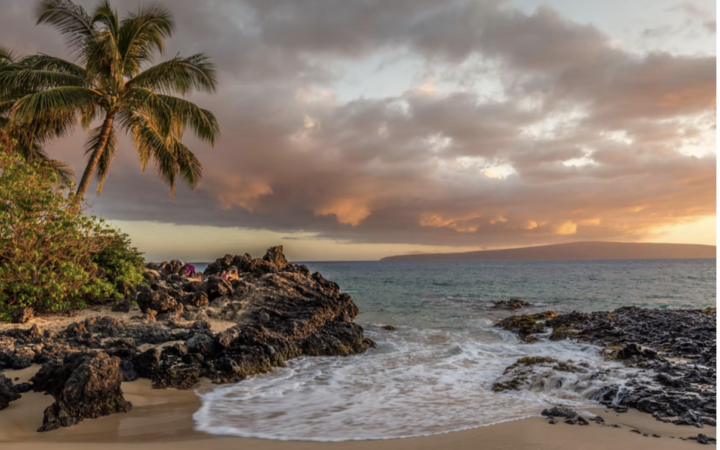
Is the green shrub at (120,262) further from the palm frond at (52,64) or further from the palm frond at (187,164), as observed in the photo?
the palm frond at (52,64)

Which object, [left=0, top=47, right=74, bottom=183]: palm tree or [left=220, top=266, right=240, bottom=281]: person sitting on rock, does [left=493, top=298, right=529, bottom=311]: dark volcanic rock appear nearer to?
[left=220, top=266, right=240, bottom=281]: person sitting on rock

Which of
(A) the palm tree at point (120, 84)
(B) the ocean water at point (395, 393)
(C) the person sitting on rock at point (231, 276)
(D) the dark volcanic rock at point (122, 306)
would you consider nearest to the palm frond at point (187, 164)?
(A) the palm tree at point (120, 84)

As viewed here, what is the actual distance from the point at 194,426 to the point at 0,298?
9.30 metres

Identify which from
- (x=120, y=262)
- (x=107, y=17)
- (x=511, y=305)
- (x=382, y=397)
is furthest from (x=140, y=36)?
(x=511, y=305)

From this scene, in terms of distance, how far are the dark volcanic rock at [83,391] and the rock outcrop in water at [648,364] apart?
6.59m

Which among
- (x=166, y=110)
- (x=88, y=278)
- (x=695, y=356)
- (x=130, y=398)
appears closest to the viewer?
(x=130, y=398)

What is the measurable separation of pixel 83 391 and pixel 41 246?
821 cm

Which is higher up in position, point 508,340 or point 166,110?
point 166,110

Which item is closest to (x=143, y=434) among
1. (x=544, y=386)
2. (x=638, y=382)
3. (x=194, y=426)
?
(x=194, y=426)

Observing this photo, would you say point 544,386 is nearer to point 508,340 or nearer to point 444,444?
point 444,444

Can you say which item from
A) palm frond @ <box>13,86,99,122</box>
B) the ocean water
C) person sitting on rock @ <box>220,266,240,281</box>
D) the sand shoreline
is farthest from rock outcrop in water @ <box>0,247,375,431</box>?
palm frond @ <box>13,86,99,122</box>

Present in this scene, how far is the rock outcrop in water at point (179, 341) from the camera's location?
6105 mm

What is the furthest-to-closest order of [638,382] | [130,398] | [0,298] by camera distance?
[0,298] < [638,382] < [130,398]

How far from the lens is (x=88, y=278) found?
12.4 m
